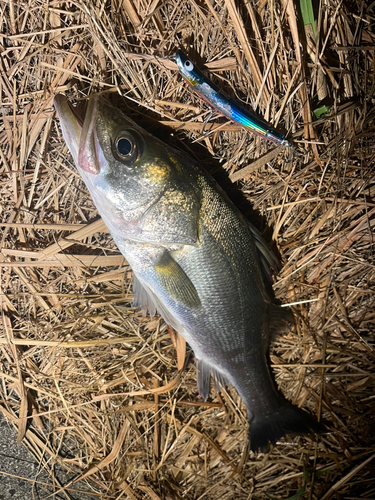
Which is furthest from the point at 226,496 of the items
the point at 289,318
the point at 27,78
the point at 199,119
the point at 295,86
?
the point at 27,78

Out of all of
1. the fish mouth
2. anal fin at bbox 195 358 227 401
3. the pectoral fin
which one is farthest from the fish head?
anal fin at bbox 195 358 227 401

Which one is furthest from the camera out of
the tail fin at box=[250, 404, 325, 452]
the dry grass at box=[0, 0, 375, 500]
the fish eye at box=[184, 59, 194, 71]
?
the tail fin at box=[250, 404, 325, 452]

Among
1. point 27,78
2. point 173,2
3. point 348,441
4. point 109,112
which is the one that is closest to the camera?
point 109,112

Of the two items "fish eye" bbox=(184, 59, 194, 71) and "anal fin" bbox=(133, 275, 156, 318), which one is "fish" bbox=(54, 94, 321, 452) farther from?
"fish eye" bbox=(184, 59, 194, 71)

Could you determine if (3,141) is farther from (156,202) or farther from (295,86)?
(295,86)

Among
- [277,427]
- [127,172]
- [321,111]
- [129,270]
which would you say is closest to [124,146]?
[127,172]

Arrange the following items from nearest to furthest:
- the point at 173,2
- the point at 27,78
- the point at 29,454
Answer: the point at 173,2, the point at 27,78, the point at 29,454

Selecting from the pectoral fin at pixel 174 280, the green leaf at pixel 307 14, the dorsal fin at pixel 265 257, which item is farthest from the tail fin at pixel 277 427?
the green leaf at pixel 307 14

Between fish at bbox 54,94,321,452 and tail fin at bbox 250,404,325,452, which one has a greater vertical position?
fish at bbox 54,94,321,452
